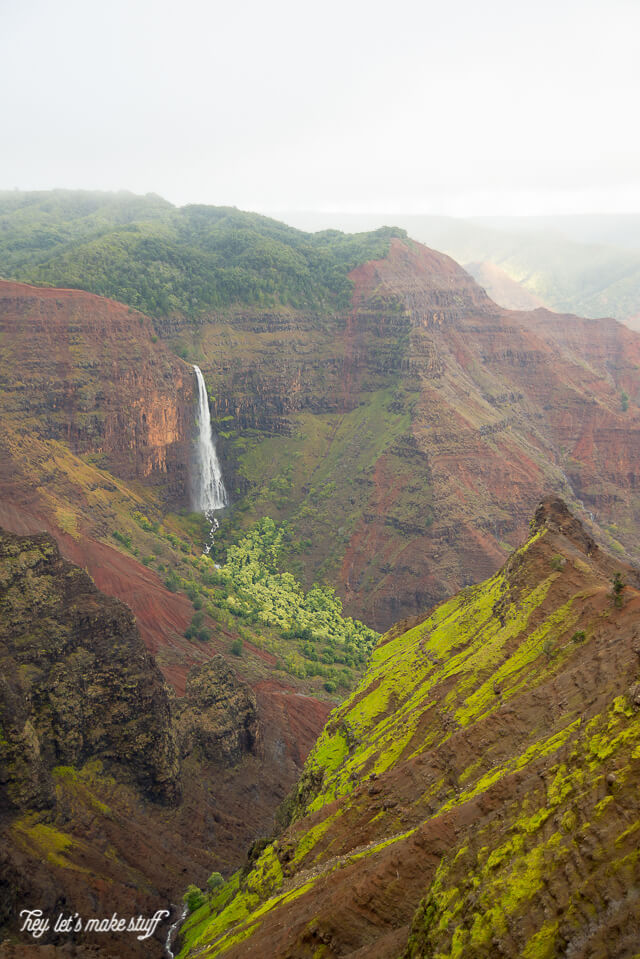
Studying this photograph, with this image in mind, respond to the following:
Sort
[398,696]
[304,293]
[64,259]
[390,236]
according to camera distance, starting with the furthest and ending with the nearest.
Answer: [390,236], [304,293], [64,259], [398,696]

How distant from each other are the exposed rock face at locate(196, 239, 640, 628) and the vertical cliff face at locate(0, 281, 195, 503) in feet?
34.5

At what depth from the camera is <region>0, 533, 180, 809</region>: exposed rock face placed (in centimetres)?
4041

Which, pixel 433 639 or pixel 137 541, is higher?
pixel 433 639

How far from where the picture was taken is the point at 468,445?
9756 centimetres

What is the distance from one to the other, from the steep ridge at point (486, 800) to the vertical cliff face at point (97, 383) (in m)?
55.5

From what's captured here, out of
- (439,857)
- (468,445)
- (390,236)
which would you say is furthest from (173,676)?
(390,236)

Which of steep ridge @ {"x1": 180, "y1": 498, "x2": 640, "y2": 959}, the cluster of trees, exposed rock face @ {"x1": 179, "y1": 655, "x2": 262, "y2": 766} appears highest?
steep ridge @ {"x1": 180, "y1": 498, "x2": 640, "y2": 959}

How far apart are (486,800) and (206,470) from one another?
8957cm

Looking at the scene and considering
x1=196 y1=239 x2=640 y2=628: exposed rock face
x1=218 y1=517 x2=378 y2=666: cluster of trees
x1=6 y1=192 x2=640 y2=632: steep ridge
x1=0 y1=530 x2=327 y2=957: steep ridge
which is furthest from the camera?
x1=6 y1=192 x2=640 y2=632: steep ridge

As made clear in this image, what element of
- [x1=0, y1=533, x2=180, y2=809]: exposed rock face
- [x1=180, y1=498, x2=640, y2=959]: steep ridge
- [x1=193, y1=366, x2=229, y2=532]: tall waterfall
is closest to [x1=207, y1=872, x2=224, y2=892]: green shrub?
[x1=180, y1=498, x2=640, y2=959]: steep ridge

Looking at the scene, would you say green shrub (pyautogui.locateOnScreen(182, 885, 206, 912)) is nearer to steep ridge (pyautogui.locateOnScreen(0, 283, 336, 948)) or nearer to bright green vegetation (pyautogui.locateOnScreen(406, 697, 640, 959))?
steep ridge (pyautogui.locateOnScreen(0, 283, 336, 948))

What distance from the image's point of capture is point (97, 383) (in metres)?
90.1

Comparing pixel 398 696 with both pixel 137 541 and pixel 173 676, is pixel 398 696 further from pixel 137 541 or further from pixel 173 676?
pixel 137 541

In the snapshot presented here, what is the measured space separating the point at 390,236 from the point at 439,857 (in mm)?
133376
